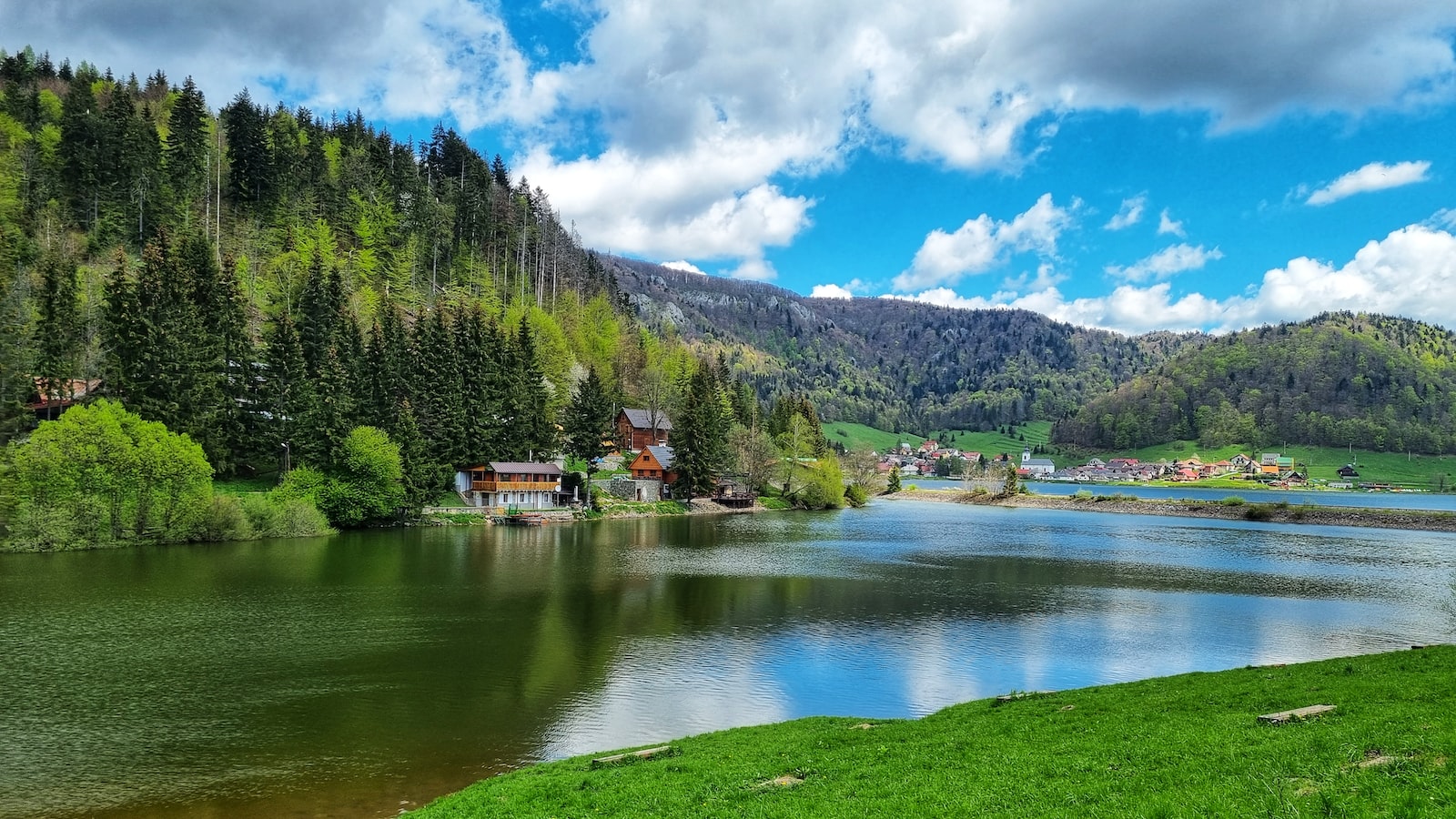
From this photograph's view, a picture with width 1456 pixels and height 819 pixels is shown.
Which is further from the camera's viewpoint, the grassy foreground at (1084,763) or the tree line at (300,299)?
the tree line at (300,299)

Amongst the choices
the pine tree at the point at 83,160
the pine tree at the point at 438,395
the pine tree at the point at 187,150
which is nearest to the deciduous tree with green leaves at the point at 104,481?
the pine tree at the point at 438,395

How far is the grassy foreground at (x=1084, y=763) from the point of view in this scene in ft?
29.2

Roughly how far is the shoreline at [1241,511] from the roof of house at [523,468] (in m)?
78.9

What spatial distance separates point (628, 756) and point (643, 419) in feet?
322

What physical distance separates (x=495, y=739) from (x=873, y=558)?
40.6 meters

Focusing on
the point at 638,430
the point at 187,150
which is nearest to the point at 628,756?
the point at 638,430

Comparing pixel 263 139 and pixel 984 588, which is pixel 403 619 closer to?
pixel 984 588

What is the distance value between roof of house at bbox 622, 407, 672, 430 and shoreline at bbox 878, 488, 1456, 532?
5087 centimetres

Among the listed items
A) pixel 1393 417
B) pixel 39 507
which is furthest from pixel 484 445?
pixel 1393 417

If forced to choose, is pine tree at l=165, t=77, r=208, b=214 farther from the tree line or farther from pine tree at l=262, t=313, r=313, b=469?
pine tree at l=262, t=313, r=313, b=469

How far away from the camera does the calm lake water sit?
1772 centimetres

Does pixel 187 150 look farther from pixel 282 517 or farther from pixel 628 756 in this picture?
pixel 628 756

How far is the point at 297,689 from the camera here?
74.3ft

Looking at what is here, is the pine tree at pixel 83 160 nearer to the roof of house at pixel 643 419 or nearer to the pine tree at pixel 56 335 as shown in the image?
the pine tree at pixel 56 335
